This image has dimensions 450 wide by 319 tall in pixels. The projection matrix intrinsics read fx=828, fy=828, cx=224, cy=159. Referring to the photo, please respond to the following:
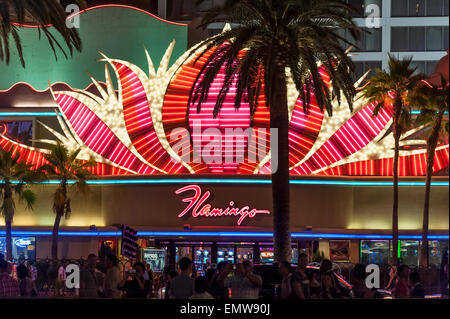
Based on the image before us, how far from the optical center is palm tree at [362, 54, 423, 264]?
125ft

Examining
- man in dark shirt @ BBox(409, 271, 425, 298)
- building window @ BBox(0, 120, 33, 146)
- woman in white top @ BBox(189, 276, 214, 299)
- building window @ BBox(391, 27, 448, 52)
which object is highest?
building window @ BBox(391, 27, 448, 52)

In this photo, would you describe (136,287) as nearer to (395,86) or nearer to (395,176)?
(395,176)

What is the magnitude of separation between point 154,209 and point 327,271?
87.5ft

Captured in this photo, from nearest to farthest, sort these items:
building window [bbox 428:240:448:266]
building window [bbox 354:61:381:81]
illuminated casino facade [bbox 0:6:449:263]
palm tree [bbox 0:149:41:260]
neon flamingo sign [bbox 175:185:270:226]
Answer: neon flamingo sign [bbox 175:185:270:226] < illuminated casino facade [bbox 0:6:449:263] < building window [bbox 428:240:448:266] < palm tree [bbox 0:149:41:260] < building window [bbox 354:61:381:81]

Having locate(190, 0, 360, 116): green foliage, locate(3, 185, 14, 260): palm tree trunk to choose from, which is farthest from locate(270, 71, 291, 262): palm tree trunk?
locate(3, 185, 14, 260): palm tree trunk

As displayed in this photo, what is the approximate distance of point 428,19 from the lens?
7338cm

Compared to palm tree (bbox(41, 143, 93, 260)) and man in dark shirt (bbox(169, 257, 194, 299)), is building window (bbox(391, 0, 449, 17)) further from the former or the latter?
man in dark shirt (bbox(169, 257, 194, 299))

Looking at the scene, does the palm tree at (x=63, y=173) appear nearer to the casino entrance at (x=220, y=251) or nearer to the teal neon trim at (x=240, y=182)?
the teal neon trim at (x=240, y=182)

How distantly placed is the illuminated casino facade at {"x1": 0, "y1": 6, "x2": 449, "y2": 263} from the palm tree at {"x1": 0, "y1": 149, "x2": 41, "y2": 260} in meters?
2.06

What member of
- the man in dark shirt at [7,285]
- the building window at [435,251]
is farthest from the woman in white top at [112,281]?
the building window at [435,251]

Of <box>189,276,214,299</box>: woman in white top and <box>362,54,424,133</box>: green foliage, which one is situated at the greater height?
<box>362,54,424,133</box>: green foliage
